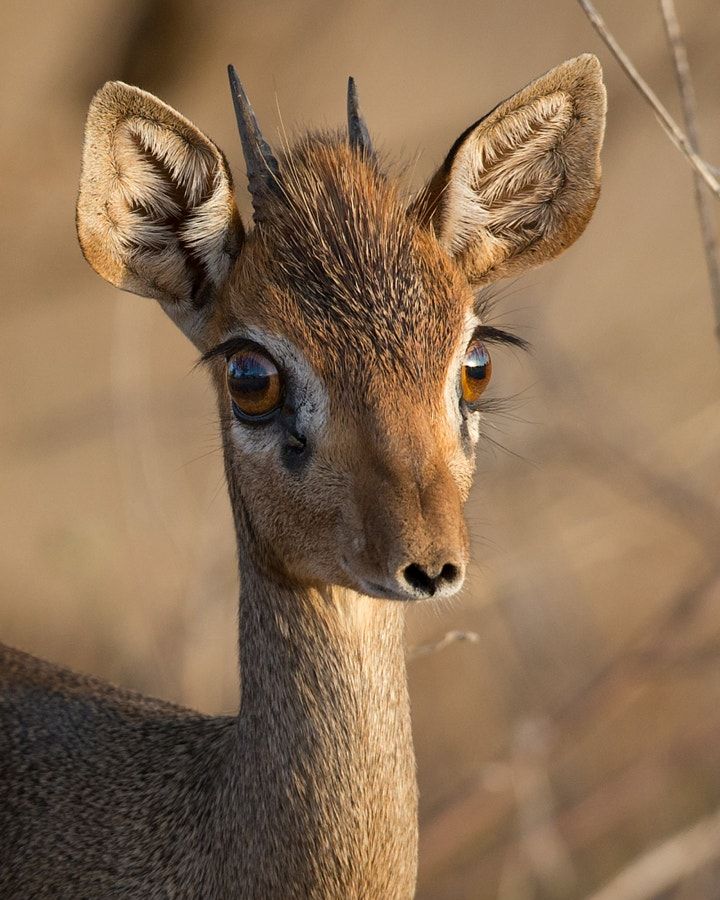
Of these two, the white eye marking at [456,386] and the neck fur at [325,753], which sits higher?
the white eye marking at [456,386]

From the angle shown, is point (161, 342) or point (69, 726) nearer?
point (69, 726)

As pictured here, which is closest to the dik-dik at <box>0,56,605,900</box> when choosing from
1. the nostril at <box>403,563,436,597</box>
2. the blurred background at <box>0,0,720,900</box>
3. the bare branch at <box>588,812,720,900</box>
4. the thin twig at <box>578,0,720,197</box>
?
the nostril at <box>403,563,436,597</box>

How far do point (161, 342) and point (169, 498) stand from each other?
104 cm

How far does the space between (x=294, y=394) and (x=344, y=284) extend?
294 mm

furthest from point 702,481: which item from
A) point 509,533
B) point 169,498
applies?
point 169,498

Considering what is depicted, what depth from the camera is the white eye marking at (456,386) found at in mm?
3166

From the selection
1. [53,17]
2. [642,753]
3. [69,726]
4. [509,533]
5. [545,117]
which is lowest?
[642,753]

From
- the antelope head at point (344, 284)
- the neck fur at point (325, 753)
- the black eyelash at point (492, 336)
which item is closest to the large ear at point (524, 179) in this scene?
the antelope head at point (344, 284)

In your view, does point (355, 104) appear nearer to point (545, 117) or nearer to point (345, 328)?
point (545, 117)

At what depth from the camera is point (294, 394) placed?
3160mm

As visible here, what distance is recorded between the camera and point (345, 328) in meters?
3.15

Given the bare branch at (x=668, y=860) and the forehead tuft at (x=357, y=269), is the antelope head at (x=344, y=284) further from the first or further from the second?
the bare branch at (x=668, y=860)

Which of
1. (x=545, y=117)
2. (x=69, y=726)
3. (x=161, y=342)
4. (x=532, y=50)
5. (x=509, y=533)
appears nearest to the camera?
(x=545, y=117)

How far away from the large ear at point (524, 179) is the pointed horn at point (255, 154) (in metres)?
0.38
